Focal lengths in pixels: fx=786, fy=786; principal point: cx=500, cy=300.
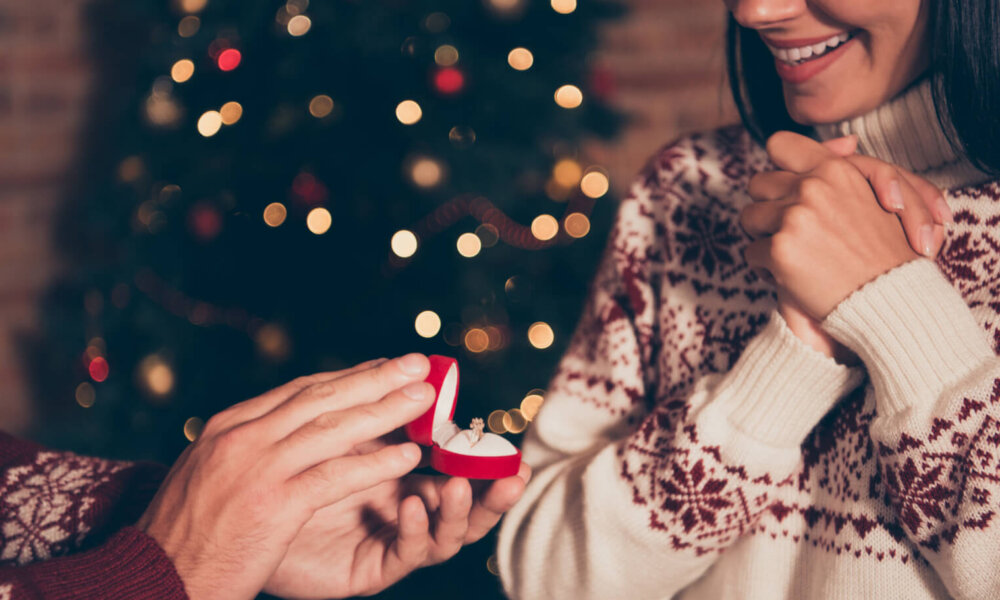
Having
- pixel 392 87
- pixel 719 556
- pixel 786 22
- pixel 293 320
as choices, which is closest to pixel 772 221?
pixel 786 22

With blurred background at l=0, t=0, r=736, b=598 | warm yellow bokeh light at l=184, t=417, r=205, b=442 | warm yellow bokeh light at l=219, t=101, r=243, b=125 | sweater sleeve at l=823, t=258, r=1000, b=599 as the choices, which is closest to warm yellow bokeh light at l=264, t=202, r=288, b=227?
blurred background at l=0, t=0, r=736, b=598

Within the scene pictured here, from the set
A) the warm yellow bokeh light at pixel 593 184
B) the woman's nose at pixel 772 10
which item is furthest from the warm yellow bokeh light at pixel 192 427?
the woman's nose at pixel 772 10

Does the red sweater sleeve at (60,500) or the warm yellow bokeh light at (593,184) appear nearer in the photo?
the red sweater sleeve at (60,500)

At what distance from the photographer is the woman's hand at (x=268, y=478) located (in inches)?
29.2

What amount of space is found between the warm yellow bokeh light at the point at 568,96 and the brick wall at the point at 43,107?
0.98 metres

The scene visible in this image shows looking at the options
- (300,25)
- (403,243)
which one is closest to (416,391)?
(403,243)

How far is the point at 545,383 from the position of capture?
2078 millimetres

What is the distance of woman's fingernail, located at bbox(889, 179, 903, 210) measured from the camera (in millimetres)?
842

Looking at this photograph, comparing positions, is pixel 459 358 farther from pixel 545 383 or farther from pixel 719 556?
pixel 719 556

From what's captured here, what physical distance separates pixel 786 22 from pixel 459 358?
123cm

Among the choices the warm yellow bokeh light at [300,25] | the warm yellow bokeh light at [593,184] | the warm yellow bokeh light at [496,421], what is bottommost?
the warm yellow bokeh light at [496,421]

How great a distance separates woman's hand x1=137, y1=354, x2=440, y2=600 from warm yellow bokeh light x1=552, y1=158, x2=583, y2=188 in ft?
4.09

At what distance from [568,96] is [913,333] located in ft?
4.14

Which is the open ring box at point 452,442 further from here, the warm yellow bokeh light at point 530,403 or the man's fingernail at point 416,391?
the warm yellow bokeh light at point 530,403
